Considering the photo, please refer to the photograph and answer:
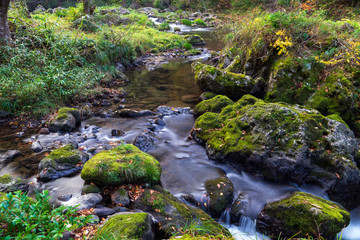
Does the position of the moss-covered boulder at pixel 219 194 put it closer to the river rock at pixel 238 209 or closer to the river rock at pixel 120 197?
the river rock at pixel 238 209

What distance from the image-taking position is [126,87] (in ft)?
34.8

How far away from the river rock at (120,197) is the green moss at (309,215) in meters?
2.47

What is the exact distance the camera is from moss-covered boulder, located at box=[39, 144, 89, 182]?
4.49 metres

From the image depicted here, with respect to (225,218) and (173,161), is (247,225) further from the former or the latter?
(173,161)

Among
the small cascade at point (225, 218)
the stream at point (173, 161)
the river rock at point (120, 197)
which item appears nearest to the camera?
the river rock at point (120, 197)

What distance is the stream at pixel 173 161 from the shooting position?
13.8ft

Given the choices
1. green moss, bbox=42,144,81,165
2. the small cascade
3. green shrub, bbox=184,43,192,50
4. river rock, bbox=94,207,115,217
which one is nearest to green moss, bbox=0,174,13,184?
green moss, bbox=42,144,81,165

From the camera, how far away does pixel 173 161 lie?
5.59 m

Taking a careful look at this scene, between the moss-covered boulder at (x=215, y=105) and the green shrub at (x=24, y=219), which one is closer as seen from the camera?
the green shrub at (x=24, y=219)

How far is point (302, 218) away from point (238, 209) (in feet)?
3.59

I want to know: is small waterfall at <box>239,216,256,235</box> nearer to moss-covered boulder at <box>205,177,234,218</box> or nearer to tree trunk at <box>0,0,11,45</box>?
moss-covered boulder at <box>205,177,234,218</box>

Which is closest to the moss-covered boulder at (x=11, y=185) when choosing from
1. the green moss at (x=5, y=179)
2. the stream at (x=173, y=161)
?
the green moss at (x=5, y=179)

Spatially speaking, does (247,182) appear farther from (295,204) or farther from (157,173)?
(157,173)

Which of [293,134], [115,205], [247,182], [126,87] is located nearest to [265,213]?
[247,182]
